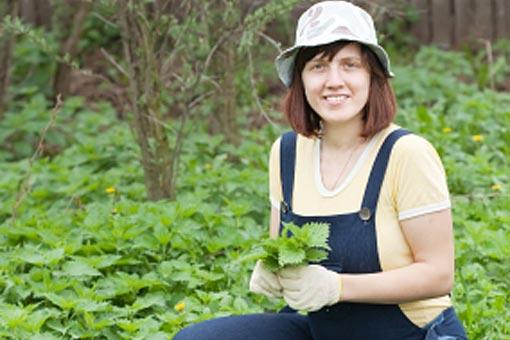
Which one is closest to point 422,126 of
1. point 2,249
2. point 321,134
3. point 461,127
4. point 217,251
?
point 461,127

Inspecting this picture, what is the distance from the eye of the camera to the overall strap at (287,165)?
3.21 m


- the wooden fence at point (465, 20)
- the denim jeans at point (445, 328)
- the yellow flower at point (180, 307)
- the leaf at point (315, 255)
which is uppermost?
the wooden fence at point (465, 20)

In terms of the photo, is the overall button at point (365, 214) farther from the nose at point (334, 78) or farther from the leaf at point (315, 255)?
the nose at point (334, 78)

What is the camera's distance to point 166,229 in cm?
459

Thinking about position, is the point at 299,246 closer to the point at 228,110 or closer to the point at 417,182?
the point at 417,182

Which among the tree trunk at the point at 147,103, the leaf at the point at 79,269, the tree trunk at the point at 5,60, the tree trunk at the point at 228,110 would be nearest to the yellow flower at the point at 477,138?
the tree trunk at the point at 228,110

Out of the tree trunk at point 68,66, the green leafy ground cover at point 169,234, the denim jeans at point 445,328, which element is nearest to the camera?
the denim jeans at point 445,328

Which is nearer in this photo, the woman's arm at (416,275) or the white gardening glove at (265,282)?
the woman's arm at (416,275)

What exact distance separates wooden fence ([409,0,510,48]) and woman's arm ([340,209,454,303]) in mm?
6717

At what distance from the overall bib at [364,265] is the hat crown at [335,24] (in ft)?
0.97

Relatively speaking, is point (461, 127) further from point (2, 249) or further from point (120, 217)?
point (2, 249)

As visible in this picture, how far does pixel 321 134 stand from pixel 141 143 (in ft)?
7.19

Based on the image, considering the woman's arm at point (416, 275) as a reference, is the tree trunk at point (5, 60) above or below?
above

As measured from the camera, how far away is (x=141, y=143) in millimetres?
5312
